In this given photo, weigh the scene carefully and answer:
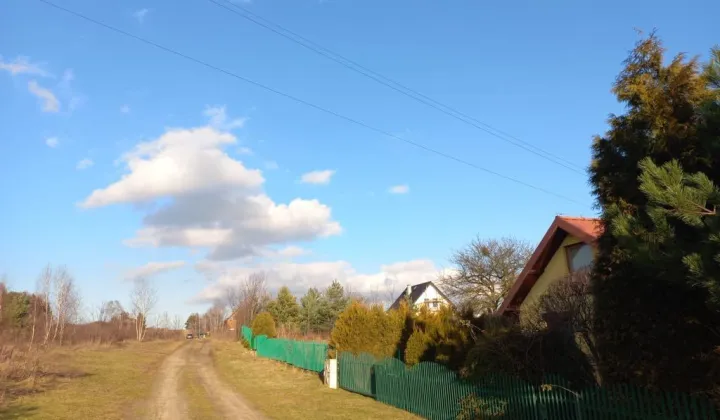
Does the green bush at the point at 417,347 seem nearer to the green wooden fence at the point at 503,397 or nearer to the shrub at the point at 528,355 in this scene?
the green wooden fence at the point at 503,397

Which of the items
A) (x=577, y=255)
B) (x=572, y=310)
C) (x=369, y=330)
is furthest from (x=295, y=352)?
(x=572, y=310)

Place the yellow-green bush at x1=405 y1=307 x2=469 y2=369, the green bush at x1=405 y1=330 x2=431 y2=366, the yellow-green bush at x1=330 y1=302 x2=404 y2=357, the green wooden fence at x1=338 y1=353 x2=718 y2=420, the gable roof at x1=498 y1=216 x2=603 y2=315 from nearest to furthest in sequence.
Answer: the green wooden fence at x1=338 y1=353 x2=718 y2=420 → the yellow-green bush at x1=405 y1=307 x2=469 y2=369 → the green bush at x1=405 y1=330 x2=431 y2=366 → the gable roof at x1=498 y1=216 x2=603 y2=315 → the yellow-green bush at x1=330 y1=302 x2=404 y2=357

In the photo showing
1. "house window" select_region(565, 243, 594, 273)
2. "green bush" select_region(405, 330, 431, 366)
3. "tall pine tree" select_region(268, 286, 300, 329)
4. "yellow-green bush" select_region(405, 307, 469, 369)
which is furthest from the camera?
"tall pine tree" select_region(268, 286, 300, 329)

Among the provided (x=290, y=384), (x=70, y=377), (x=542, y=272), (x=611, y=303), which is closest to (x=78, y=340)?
(x=70, y=377)

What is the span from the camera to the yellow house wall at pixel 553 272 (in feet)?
58.8

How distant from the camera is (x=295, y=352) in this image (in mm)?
27562

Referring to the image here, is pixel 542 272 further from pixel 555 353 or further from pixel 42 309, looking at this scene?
pixel 42 309

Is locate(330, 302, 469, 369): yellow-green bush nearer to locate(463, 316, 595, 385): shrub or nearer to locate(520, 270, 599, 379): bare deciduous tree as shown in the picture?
locate(520, 270, 599, 379): bare deciduous tree

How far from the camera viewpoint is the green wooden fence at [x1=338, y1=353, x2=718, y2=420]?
5949 mm

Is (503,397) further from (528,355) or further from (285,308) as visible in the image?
(285,308)

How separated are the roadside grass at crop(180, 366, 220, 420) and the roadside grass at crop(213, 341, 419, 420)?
4.47ft

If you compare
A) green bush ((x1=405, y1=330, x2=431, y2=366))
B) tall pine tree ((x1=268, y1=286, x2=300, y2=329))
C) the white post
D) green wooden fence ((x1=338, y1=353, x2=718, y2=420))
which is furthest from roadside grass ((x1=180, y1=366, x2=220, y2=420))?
tall pine tree ((x1=268, y1=286, x2=300, y2=329))

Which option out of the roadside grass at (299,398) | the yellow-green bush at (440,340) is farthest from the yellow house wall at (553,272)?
the roadside grass at (299,398)

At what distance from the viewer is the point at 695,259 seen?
3.97m
